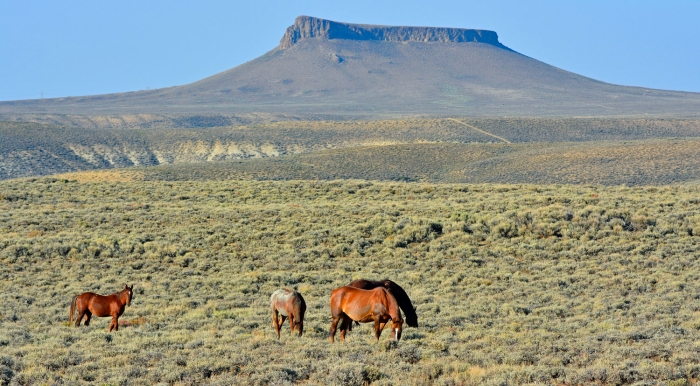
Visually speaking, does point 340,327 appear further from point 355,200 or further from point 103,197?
point 103,197

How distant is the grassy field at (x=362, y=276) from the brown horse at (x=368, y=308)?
15.7 inches

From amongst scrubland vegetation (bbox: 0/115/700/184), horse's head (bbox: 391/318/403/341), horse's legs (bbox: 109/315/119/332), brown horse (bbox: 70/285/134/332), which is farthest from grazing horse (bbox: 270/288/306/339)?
scrubland vegetation (bbox: 0/115/700/184)

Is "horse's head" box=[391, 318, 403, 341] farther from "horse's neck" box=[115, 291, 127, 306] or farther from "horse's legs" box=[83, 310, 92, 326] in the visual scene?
"horse's legs" box=[83, 310, 92, 326]

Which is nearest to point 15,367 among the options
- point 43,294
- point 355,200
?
point 43,294

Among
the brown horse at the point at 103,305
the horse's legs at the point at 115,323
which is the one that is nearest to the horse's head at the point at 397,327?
the brown horse at the point at 103,305

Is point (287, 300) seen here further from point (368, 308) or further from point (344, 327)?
point (368, 308)

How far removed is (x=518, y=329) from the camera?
562 inches

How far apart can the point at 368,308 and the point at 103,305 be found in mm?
5508

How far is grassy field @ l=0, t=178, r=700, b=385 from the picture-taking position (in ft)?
36.8

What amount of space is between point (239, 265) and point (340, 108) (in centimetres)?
15559

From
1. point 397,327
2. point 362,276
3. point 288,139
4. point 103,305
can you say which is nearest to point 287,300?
point 397,327

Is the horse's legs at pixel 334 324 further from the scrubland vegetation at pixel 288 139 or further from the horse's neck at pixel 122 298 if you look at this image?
the scrubland vegetation at pixel 288 139

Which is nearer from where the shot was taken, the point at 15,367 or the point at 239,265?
the point at 15,367

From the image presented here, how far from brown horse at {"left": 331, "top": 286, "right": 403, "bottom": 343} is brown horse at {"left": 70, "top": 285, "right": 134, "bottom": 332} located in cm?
410
